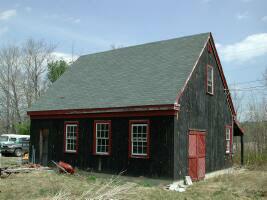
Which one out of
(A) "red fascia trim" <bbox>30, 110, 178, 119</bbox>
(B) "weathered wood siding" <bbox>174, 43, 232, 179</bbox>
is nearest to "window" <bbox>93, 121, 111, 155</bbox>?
(A) "red fascia trim" <bbox>30, 110, 178, 119</bbox>

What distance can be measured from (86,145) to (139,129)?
3.56 metres

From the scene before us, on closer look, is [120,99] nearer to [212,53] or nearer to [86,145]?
[86,145]

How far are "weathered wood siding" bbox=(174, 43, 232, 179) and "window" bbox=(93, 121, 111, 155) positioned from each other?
368 cm

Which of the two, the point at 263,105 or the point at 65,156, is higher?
the point at 263,105

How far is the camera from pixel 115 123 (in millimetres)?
18516

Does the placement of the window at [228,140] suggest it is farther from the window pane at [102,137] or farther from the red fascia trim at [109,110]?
the red fascia trim at [109,110]

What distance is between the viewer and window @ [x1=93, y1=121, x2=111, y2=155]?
61.9ft

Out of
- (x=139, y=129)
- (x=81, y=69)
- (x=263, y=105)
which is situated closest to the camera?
(x=139, y=129)

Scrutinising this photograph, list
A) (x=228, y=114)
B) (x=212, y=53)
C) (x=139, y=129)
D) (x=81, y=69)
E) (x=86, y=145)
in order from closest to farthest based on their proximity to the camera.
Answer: (x=139, y=129)
(x=86, y=145)
(x=212, y=53)
(x=228, y=114)
(x=81, y=69)

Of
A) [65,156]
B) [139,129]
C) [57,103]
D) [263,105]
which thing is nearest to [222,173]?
[139,129]

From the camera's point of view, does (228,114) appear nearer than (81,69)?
Yes

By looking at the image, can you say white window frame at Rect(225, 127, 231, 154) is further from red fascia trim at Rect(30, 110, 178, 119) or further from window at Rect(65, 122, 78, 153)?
window at Rect(65, 122, 78, 153)

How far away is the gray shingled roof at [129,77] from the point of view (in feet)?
58.8

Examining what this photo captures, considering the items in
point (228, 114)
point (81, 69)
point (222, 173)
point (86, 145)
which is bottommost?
point (222, 173)
